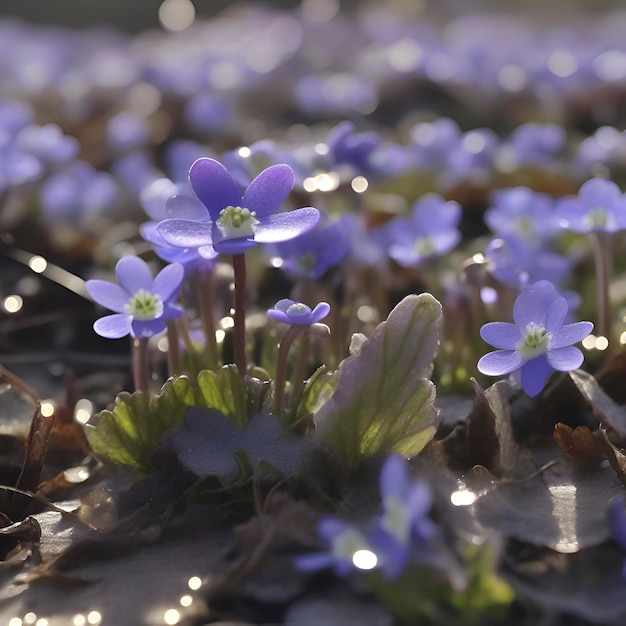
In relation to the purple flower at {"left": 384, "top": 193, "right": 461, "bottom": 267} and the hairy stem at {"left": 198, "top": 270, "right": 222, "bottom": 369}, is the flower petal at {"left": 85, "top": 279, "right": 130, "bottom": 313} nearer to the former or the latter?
the hairy stem at {"left": 198, "top": 270, "right": 222, "bottom": 369}

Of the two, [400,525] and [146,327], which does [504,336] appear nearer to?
[400,525]

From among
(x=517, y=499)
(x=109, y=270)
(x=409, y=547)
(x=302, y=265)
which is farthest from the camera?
(x=109, y=270)

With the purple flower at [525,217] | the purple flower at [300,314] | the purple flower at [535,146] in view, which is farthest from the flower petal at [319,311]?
the purple flower at [535,146]

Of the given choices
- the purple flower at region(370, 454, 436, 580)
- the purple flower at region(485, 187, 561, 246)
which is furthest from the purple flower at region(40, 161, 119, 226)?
the purple flower at region(370, 454, 436, 580)

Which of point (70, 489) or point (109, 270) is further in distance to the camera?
point (109, 270)

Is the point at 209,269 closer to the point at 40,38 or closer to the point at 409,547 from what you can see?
the point at 409,547

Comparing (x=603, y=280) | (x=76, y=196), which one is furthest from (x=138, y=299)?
(x=76, y=196)

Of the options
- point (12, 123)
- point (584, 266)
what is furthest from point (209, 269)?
point (12, 123)
